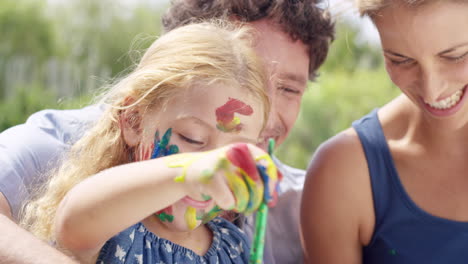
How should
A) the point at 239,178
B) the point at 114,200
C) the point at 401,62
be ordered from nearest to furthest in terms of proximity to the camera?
1. the point at 239,178
2. the point at 114,200
3. the point at 401,62

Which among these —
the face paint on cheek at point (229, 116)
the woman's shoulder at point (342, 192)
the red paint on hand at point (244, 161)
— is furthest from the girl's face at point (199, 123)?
the woman's shoulder at point (342, 192)

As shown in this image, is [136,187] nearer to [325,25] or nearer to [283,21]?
[283,21]

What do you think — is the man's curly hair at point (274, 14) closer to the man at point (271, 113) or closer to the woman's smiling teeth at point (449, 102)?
the man at point (271, 113)

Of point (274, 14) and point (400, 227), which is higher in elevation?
point (274, 14)

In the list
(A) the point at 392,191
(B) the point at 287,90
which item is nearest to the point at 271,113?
(B) the point at 287,90

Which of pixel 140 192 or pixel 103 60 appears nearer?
pixel 140 192

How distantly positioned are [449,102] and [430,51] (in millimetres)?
207

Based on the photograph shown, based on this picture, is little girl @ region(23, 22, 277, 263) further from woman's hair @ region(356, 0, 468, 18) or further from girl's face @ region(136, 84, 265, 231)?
woman's hair @ region(356, 0, 468, 18)

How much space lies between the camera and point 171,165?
1084 mm

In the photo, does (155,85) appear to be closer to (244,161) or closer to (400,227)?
(244,161)

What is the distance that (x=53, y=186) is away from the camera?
147 cm

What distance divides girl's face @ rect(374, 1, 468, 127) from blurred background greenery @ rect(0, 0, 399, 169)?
11.8ft

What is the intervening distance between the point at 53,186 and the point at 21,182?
237 millimetres

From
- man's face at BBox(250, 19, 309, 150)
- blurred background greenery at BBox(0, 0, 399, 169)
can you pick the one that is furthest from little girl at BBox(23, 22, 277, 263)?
blurred background greenery at BBox(0, 0, 399, 169)
